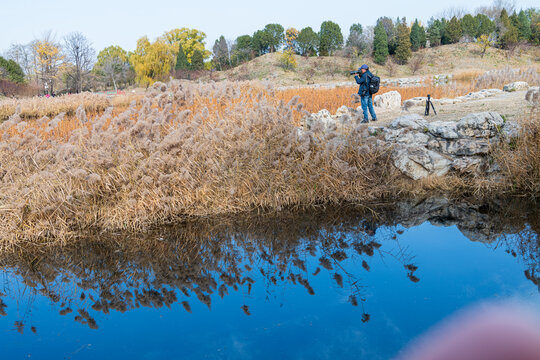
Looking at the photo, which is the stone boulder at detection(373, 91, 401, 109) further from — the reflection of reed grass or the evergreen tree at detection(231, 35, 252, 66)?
the evergreen tree at detection(231, 35, 252, 66)

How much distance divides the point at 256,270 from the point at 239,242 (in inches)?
30.4

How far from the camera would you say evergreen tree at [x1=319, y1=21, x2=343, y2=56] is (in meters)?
45.7

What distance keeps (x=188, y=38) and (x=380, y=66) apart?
25.1 metres

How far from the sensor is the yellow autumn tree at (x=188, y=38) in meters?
49.4

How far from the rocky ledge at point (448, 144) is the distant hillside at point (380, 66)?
29.9 metres

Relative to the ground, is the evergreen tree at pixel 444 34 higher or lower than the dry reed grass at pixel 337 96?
higher

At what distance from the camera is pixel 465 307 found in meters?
3.44

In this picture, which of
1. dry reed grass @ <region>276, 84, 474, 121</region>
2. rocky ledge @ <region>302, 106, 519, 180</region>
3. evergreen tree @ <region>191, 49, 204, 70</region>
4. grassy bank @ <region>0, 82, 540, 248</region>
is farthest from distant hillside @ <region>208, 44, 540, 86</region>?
grassy bank @ <region>0, 82, 540, 248</region>

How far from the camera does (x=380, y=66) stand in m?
41.8

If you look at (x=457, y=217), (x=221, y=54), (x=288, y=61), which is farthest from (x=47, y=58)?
(x=457, y=217)

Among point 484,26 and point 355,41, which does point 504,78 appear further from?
point 484,26

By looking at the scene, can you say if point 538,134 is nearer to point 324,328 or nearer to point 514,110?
point 514,110

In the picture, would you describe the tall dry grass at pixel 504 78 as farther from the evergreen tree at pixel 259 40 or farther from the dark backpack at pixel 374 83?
the evergreen tree at pixel 259 40

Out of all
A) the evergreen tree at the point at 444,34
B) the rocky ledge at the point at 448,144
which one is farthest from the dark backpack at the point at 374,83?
the evergreen tree at the point at 444,34
